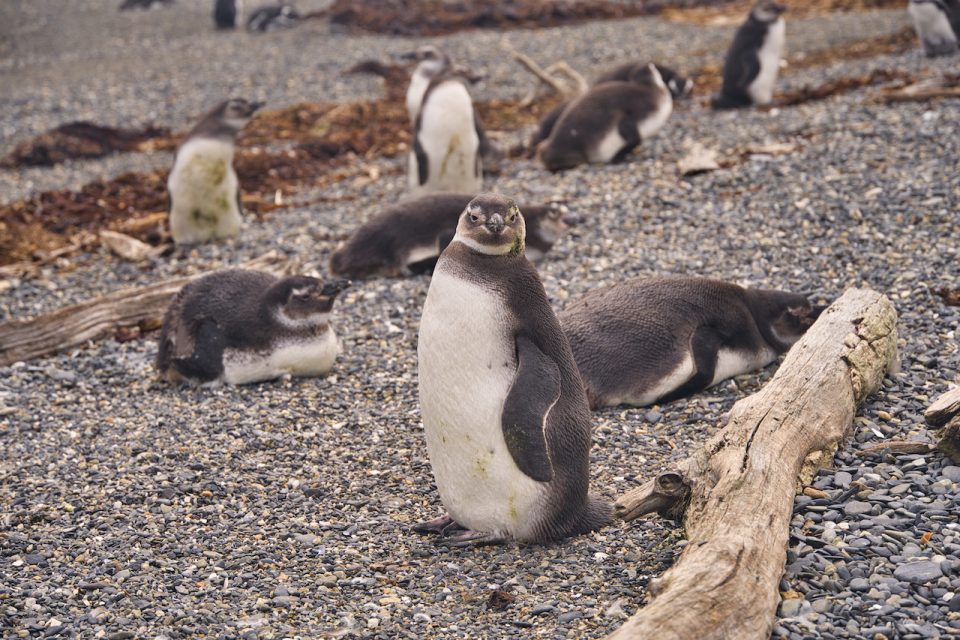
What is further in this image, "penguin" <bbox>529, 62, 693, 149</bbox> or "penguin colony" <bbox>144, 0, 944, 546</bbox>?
"penguin" <bbox>529, 62, 693, 149</bbox>

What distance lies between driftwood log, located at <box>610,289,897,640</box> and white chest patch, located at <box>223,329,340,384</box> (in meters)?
2.90

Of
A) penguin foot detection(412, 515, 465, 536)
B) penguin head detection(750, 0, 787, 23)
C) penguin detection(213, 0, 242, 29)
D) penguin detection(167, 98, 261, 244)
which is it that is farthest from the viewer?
penguin detection(213, 0, 242, 29)

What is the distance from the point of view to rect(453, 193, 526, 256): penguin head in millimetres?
4508

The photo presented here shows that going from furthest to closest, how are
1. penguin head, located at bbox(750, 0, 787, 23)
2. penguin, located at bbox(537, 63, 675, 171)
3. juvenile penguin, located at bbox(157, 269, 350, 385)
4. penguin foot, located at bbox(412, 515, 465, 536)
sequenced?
penguin head, located at bbox(750, 0, 787, 23), penguin, located at bbox(537, 63, 675, 171), juvenile penguin, located at bbox(157, 269, 350, 385), penguin foot, located at bbox(412, 515, 465, 536)

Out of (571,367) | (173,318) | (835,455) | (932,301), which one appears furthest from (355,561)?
(932,301)

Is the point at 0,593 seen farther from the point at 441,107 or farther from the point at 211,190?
the point at 441,107

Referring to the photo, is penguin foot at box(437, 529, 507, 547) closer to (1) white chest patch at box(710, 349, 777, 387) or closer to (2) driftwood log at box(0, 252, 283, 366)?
(1) white chest patch at box(710, 349, 777, 387)

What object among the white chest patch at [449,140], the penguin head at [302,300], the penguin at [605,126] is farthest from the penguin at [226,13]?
the penguin head at [302,300]

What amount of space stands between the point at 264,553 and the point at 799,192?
6.19 meters

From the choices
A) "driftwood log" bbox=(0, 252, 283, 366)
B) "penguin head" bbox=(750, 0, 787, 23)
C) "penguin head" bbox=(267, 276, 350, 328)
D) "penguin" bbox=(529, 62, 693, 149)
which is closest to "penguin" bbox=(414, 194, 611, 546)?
"penguin head" bbox=(267, 276, 350, 328)

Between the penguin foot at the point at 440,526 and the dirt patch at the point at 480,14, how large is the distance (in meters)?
18.8

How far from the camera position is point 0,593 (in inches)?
175

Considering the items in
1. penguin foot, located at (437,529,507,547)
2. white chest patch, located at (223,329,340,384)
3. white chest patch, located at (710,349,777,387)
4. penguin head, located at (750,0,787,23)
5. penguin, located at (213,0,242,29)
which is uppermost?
penguin head, located at (750,0,787,23)

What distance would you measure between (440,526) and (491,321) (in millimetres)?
977
